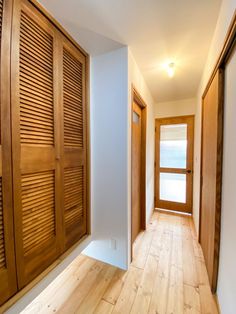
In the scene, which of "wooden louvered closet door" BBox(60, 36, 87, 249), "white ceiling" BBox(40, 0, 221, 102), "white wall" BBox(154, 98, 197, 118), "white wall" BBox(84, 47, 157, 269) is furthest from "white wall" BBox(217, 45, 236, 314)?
"white wall" BBox(154, 98, 197, 118)

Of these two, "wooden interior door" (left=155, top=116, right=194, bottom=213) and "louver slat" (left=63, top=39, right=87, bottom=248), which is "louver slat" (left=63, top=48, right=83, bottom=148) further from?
"wooden interior door" (left=155, top=116, right=194, bottom=213)

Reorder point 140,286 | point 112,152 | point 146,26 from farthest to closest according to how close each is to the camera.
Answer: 1. point 112,152
2. point 140,286
3. point 146,26

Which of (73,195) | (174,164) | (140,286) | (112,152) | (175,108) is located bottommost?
(140,286)

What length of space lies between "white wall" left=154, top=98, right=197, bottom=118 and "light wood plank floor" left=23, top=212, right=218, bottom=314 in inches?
96.0

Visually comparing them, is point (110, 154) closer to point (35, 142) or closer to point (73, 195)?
point (73, 195)

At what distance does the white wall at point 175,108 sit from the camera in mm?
2980

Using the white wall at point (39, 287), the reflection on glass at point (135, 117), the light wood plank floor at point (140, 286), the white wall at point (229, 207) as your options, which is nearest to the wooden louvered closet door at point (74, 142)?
the white wall at point (39, 287)

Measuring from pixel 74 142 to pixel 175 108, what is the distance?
250 centimetres

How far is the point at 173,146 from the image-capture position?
125 inches

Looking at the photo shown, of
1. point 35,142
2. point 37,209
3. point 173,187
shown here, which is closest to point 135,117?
point 35,142

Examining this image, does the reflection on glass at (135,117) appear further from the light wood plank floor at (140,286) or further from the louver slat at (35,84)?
the light wood plank floor at (140,286)

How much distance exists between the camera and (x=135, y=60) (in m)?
1.81

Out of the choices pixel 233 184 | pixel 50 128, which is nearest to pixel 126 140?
pixel 50 128

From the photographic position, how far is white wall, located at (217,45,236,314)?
98 centimetres
